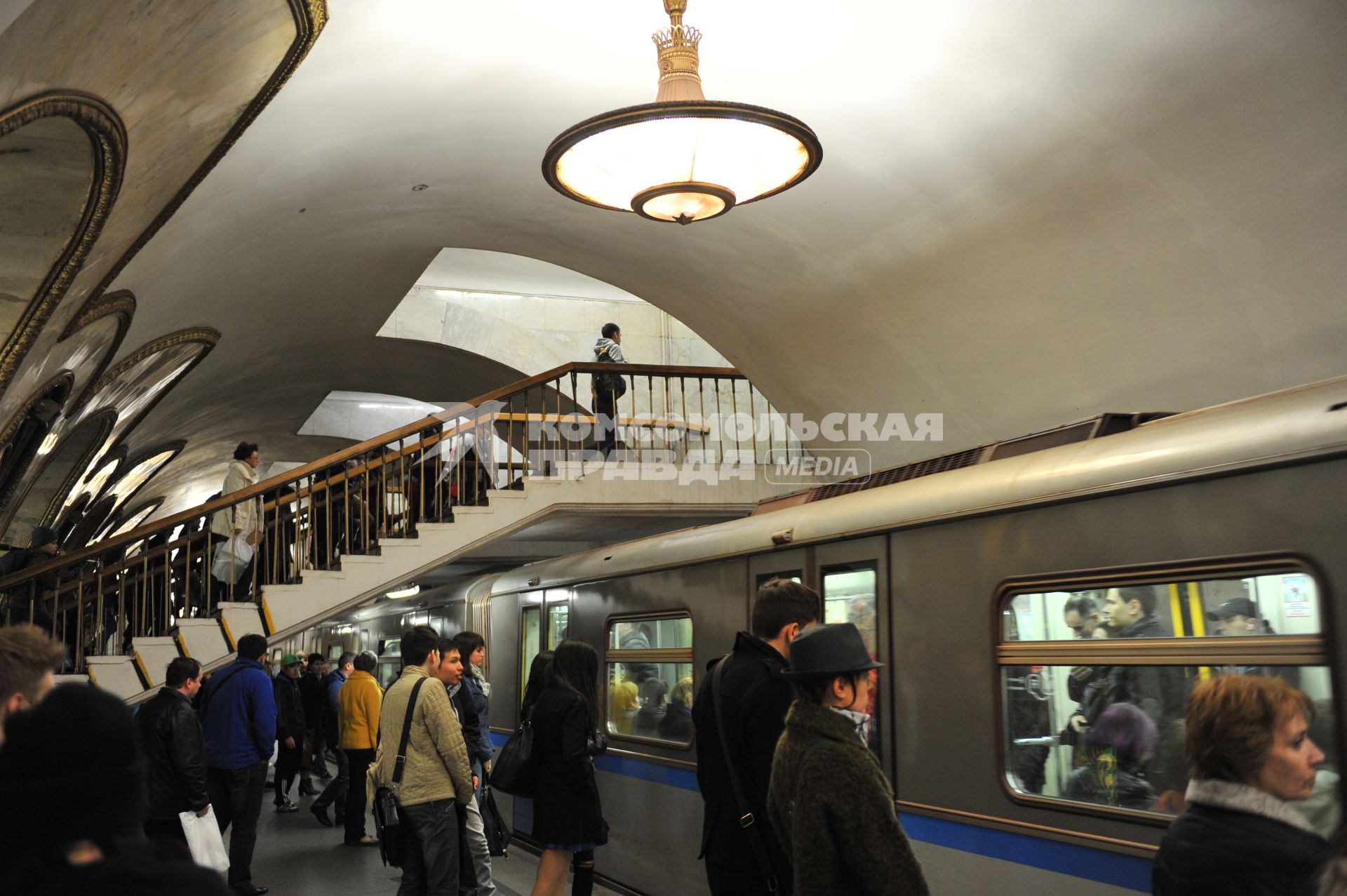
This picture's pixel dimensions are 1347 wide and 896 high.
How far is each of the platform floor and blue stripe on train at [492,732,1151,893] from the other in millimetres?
3688

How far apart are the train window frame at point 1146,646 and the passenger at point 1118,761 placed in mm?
34

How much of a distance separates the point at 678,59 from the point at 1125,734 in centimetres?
407

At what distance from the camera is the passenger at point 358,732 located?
31.3 feet

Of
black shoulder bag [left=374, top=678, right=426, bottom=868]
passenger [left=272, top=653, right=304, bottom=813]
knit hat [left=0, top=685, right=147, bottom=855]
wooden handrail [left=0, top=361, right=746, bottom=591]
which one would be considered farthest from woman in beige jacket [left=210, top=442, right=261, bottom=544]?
knit hat [left=0, top=685, right=147, bottom=855]

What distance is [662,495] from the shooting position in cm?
1143

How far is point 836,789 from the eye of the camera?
256 cm

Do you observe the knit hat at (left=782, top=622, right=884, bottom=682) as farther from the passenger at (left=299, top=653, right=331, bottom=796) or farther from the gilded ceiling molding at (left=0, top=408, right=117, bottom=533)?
the passenger at (left=299, top=653, right=331, bottom=796)

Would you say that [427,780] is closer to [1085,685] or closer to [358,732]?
[1085,685]

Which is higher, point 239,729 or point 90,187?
point 90,187

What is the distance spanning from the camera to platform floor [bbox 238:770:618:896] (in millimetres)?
7824

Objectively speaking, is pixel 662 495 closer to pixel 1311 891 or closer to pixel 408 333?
pixel 408 333

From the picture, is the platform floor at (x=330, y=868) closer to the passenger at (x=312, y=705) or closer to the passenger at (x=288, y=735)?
the passenger at (x=288, y=735)

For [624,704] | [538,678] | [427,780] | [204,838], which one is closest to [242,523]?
[624,704]

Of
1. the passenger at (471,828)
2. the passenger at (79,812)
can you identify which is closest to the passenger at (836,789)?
the passenger at (79,812)
